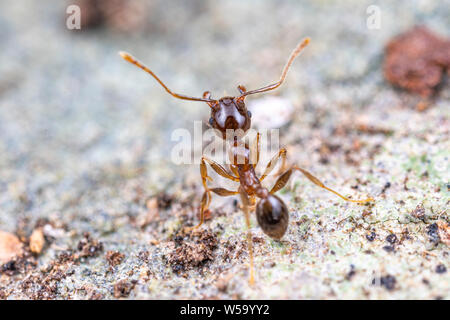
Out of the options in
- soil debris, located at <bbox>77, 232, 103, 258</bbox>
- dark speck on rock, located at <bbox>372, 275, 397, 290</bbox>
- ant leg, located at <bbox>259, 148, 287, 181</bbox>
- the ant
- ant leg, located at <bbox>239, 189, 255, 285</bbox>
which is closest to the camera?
dark speck on rock, located at <bbox>372, 275, 397, 290</bbox>

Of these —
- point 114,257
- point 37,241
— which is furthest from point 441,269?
point 37,241

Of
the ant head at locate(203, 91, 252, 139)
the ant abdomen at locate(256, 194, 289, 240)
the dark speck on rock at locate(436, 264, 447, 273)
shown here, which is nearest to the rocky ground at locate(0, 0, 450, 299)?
the dark speck on rock at locate(436, 264, 447, 273)

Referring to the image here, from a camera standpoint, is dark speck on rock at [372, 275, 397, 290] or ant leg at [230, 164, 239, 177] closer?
dark speck on rock at [372, 275, 397, 290]

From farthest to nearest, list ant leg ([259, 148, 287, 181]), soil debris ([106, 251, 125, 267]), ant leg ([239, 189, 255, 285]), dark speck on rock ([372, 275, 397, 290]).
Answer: ant leg ([259, 148, 287, 181]) < soil debris ([106, 251, 125, 267]) < ant leg ([239, 189, 255, 285]) < dark speck on rock ([372, 275, 397, 290])

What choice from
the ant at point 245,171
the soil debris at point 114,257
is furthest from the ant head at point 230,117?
the soil debris at point 114,257

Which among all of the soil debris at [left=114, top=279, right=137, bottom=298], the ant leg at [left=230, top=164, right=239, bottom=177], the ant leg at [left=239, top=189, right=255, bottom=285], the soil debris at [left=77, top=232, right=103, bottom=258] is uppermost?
the ant leg at [left=230, top=164, right=239, bottom=177]

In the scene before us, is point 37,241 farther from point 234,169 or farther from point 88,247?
point 234,169

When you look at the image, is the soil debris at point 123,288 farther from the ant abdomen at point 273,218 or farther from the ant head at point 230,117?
the ant head at point 230,117

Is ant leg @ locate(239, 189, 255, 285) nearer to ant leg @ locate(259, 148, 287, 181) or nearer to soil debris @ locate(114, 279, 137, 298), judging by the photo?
ant leg @ locate(259, 148, 287, 181)
